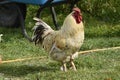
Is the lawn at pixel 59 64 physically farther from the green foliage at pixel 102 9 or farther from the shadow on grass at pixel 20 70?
the green foliage at pixel 102 9

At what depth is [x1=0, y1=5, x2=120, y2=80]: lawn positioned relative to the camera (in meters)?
5.87

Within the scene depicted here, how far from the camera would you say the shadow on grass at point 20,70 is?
6277mm

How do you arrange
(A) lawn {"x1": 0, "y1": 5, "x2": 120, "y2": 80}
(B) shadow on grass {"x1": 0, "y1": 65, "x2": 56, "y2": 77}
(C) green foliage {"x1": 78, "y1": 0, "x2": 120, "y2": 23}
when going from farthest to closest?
(C) green foliage {"x1": 78, "y1": 0, "x2": 120, "y2": 23}, (B) shadow on grass {"x1": 0, "y1": 65, "x2": 56, "y2": 77}, (A) lawn {"x1": 0, "y1": 5, "x2": 120, "y2": 80}

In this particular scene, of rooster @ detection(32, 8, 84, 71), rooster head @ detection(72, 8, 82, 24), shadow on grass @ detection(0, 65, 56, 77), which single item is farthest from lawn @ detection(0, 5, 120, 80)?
rooster head @ detection(72, 8, 82, 24)

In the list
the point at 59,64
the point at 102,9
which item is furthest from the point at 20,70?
the point at 102,9

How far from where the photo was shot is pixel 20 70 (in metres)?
6.45

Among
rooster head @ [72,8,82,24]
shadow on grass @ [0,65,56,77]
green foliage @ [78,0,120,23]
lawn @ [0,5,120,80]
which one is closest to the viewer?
lawn @ [0,5,120,80]

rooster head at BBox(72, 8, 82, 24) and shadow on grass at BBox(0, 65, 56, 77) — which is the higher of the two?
rooster head at BBox(72, 8, 82, 24)

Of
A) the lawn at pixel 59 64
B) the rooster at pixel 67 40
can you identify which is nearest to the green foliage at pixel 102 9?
the lawn at pixel 59 64

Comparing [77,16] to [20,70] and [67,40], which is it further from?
[20,70]

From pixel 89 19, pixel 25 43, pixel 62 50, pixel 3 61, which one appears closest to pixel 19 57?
pixel 3 61

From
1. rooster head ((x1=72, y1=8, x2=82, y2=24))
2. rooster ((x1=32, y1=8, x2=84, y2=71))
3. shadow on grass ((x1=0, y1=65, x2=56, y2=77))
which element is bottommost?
shadow on grass ((x1=0, y1=65, x2=56, y2=77))

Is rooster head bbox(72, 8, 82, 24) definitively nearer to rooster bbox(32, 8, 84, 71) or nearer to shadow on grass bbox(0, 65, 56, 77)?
rooster bbox(32, 8, 84, 71)

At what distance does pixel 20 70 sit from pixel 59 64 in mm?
627
